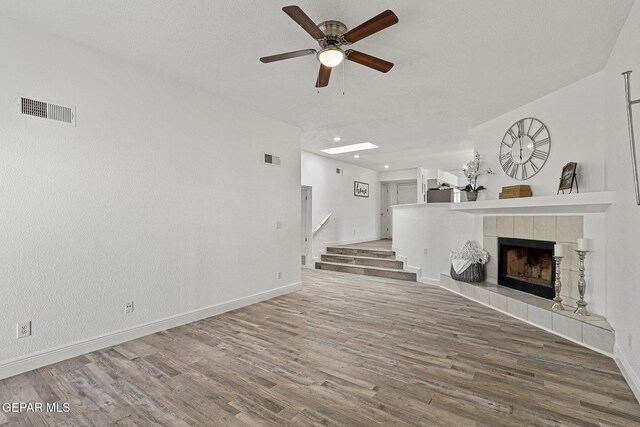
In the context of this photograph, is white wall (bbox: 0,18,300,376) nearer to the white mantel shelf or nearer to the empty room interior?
the empty room interior

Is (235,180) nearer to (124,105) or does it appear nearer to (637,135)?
(124,105)

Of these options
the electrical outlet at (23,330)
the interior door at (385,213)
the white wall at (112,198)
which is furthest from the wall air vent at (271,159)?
the interior door at (385,213)

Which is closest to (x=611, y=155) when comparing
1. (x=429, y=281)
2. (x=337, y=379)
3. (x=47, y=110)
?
(x=337, y=379)

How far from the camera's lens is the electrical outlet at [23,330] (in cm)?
256

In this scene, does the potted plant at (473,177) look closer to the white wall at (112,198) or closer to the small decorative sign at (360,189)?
the white wall at (112,198)

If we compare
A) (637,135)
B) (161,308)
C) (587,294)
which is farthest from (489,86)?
(161,308)

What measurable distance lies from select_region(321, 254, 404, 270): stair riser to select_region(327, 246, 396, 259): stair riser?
294 mm

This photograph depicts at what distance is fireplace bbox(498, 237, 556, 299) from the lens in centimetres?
412

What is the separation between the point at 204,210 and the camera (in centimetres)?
396

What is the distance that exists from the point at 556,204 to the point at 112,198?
189 inches

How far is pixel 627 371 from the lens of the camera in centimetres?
249

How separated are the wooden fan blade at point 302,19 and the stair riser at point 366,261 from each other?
5423 mm

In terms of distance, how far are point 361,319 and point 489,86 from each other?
3298mm

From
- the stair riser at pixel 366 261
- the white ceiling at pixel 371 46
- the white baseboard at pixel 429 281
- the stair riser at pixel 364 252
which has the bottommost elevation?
the white baseboard at pixel 429 281
